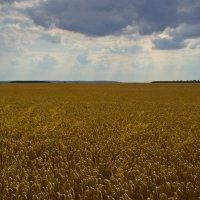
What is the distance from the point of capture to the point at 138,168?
8227 millimetres

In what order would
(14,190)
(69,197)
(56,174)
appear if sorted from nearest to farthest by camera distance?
(69,197) → (14,190) → (56,174)

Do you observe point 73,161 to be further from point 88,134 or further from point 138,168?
point 88,134

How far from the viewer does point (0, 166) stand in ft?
28.6

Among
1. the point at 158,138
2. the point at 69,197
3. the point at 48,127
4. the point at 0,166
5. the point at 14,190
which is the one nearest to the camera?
the point at 69,197

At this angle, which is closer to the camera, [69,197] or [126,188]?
[69,197]

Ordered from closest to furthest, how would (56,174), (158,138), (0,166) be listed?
1. (56,174)
2. (0,166)
3. (158,138)

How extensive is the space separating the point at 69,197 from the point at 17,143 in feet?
17.3

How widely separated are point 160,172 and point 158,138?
442 cm

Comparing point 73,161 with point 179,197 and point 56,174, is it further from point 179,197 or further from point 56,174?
point 179,197

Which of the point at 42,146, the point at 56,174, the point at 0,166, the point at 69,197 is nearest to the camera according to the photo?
the point at 69,197

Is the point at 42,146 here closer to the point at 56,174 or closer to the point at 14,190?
the point at 56,174

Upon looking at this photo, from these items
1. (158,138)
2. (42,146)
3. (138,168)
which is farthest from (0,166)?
(158,138)

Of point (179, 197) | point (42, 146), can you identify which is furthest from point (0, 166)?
point (179, 197)

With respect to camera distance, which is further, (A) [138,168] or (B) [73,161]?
(B) [73,161]
